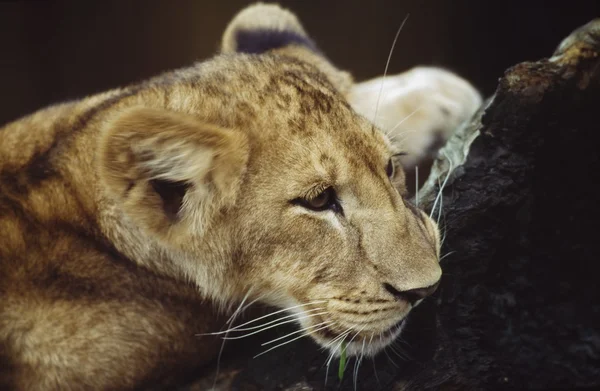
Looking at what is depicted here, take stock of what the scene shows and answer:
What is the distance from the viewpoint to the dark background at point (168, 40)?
180 inches

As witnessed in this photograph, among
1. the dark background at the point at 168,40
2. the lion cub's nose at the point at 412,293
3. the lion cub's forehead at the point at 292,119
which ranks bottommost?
the dark background at the point at 168,40

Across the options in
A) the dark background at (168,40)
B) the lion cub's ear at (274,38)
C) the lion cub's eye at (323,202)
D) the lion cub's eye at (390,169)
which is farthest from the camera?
the dark background at (168,40)

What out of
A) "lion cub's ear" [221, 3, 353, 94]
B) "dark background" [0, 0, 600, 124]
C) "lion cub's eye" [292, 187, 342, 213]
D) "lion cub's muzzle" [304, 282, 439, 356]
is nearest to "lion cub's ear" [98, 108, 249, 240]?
"lion cub's eye" [292, 187, 342, 213]

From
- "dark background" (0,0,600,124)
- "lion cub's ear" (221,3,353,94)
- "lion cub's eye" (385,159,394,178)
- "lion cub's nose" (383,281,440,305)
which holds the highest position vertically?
"lion cub's ear" (221,3,353,94)

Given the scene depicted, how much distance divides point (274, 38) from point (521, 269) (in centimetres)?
157

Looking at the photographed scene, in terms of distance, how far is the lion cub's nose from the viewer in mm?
1793

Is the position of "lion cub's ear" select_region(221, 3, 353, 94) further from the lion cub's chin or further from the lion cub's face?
the lion cub's chin

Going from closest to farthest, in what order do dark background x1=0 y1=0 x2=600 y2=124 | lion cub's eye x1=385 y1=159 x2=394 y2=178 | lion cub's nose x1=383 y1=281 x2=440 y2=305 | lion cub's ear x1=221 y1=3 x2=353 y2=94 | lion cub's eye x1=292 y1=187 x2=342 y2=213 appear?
lion cub's nose x1=383 y1=281 x2=440 y2=305 < lion cub's eye x1=292 y1=187 x2=342 y2=213 < lion cub's eye x1=385 y1=159 x2=394 y2=178 < lion cub's ear x1=221 y1=3 x2=353 y2=94 < dark background x1=0 y1=0 x2=600 y2=124

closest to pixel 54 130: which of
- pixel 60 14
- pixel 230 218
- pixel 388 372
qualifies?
pixel 230 218

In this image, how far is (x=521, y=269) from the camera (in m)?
2.04

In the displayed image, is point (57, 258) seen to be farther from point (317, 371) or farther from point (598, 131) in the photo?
point (598, 131)

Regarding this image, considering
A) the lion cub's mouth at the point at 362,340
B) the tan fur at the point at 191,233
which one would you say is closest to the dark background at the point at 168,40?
the tan fur at the point at 191,233

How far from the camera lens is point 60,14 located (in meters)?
4.91

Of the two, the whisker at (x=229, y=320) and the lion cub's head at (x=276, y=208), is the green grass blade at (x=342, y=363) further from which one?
the whisker at (x=229, y=320)
